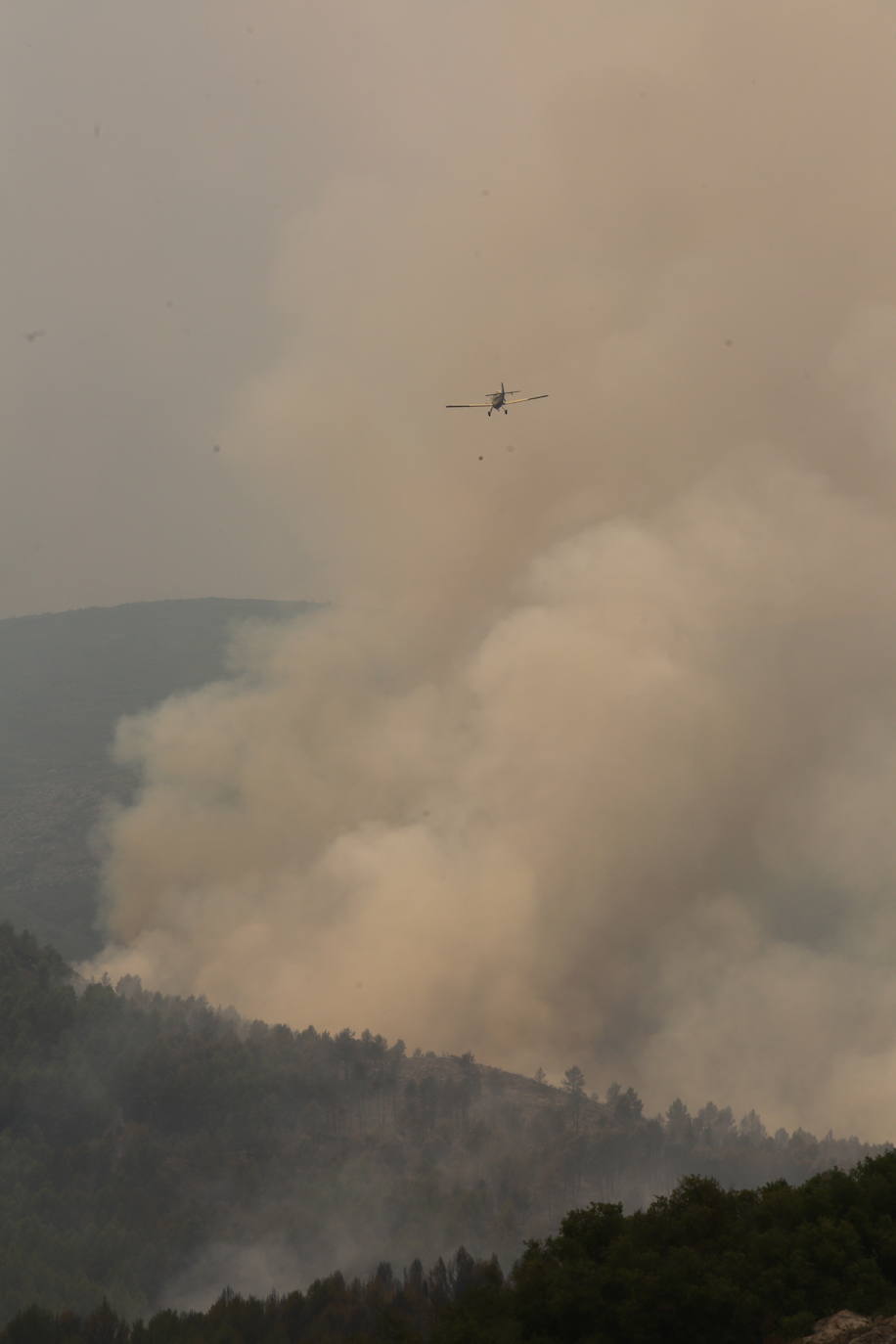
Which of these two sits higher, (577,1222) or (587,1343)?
(577,1222)

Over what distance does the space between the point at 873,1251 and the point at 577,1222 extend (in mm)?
23075

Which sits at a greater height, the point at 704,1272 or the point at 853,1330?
the point at 704,1272

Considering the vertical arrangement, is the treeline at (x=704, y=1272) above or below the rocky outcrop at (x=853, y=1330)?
above

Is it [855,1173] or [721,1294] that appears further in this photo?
[855,1173]

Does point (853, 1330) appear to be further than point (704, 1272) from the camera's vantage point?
No

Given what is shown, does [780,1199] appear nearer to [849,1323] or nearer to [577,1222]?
[577,1222]

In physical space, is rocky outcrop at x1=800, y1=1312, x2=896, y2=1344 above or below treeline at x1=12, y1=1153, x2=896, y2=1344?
below

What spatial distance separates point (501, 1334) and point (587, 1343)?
20.7 feet

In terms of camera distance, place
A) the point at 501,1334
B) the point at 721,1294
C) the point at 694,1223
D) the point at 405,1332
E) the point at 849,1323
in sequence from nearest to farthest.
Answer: the point at 849,1323, the point at 721,1294, the point at 501,1334, the point at 694,1223, the point at 405,1332

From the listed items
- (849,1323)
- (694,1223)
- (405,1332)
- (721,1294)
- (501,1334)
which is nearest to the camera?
(849,1323)

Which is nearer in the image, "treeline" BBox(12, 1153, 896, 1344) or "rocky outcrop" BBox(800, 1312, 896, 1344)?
"rocky outcrop" BBox(800, 1312, 896, 1344)

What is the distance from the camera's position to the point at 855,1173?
113m

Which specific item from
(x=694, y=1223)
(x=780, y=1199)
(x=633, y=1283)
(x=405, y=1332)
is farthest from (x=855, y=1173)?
(x=405, y=1332)

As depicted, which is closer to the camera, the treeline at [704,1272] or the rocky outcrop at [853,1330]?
the rocky outcrop at [853,1330]
